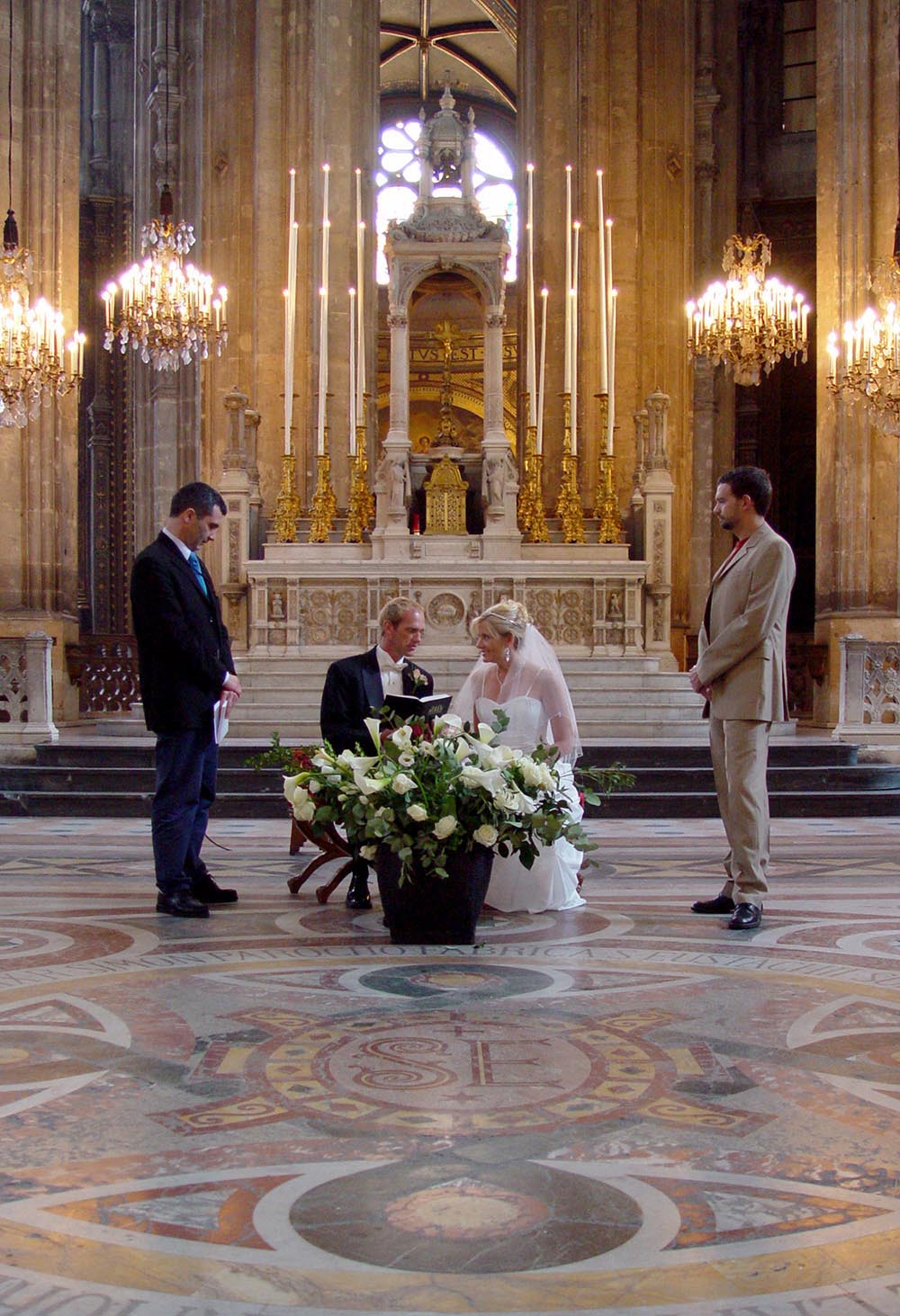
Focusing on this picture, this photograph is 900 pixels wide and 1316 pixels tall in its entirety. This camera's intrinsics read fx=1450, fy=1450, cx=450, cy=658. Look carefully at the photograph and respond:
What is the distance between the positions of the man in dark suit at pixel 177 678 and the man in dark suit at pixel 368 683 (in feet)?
1.62

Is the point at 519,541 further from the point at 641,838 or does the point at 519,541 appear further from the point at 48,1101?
the point at 48,1101

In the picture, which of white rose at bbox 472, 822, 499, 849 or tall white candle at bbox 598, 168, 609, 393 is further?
tall white candle at bbox 598, 168, 609, 393

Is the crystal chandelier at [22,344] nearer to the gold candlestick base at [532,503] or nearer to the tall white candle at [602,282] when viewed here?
the gold candlestick base at [532,503]

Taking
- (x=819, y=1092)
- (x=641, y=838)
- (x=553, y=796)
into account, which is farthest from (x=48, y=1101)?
(x=641, y=838)

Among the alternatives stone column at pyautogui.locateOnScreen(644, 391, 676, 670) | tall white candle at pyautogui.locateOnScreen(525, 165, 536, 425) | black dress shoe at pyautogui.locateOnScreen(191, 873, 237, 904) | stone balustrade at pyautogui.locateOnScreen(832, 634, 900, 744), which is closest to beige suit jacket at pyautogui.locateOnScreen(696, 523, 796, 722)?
black dress shoe at pyautogui.locateOnScreen(191, 873, 237, 904)

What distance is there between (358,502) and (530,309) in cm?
294

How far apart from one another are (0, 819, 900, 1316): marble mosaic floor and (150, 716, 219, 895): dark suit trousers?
20 centimetres

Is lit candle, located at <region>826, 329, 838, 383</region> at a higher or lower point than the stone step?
higher

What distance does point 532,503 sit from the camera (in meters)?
13.9

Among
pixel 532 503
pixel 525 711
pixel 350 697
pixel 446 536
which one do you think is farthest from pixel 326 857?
pixel 532 503

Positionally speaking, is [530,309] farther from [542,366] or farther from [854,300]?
[854,300]

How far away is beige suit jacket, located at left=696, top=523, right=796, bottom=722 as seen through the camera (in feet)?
17.0

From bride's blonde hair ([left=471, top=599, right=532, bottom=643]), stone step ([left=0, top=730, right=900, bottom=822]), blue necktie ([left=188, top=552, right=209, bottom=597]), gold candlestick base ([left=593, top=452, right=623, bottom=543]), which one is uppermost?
gold candlestick base ([left=593, top=452, right=623, bottom=543])

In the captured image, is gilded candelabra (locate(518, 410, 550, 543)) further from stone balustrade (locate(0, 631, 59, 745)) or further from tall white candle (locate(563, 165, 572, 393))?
stone balustrade (locate(0, 631, 59, 745))
